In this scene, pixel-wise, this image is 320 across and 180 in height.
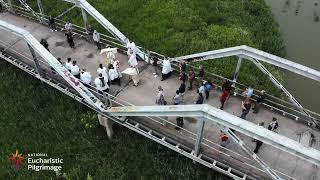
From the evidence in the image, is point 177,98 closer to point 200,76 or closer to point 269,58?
point 200,76

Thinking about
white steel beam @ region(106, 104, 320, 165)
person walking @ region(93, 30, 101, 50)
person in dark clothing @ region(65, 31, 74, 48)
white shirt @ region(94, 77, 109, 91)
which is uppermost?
person in dark clothing @ region(65, 31, 74, 48)

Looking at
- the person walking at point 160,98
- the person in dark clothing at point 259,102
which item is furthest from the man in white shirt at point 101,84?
the person in dark clothing at point 259,102

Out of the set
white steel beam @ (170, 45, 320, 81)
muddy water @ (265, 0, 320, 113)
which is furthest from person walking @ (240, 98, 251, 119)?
muddy water @ (265, 0, 320, 113)

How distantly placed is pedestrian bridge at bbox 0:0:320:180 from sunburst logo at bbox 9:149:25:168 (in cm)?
311

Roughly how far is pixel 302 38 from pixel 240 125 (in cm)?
1355

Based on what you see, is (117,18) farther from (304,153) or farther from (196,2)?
(304,153)

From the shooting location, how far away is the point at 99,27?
77.1ft

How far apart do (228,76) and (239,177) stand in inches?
296

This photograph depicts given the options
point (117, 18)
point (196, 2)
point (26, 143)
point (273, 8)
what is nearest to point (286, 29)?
point (273, 8)

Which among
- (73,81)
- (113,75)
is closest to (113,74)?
(113,75)

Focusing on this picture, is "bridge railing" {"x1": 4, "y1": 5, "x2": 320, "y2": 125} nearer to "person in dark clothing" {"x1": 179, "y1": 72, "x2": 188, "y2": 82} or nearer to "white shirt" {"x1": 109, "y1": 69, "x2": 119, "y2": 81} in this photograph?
"person in dark clothing" {"x1": 179, "y1": 72, "x2": 188, "y2": 82}

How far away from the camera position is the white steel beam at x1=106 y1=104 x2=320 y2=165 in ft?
35.5

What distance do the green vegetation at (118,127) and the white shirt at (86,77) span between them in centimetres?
190

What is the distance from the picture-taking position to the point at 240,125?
11.6 meters
